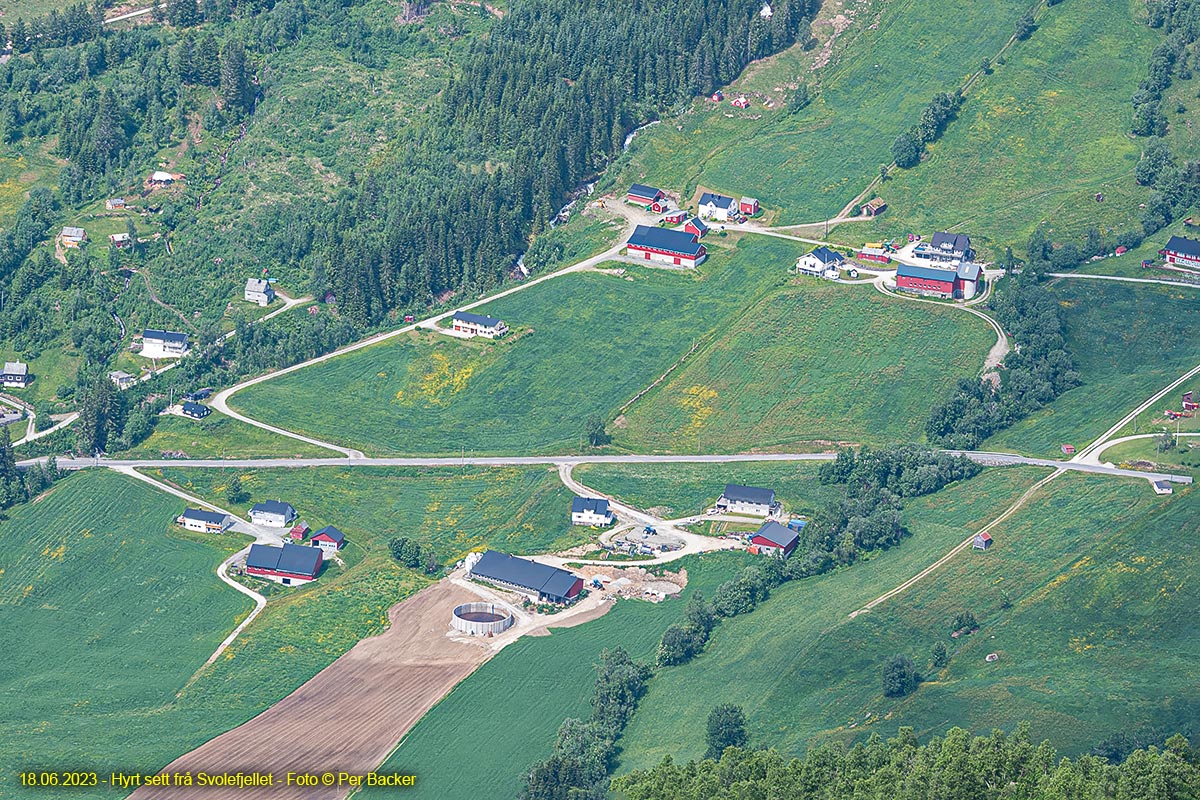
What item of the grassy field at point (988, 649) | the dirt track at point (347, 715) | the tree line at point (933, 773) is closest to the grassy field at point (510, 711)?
the dirt track at point (347, 715)

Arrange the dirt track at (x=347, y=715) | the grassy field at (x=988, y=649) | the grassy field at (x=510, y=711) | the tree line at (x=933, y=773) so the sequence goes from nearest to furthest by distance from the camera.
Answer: the tree line at (x=933, y=773), the grassy field at (x=988, y=649), the dirt track at (x=347, y=715), the grassy field at (x=510, y=711)

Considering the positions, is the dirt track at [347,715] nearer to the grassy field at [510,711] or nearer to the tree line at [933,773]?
the grassy field at [510,711]

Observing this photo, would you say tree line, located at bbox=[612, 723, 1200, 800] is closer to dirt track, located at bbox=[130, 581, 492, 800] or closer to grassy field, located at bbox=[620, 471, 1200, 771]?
grassy field, located at bbox=[620, 471, 1200, 771]

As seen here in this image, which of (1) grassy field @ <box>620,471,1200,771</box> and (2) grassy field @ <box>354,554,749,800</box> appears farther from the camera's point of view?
(2) grassy field @ <box>354,554,749,800</box>

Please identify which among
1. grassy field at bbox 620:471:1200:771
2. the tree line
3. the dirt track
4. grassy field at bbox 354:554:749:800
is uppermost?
the tree line

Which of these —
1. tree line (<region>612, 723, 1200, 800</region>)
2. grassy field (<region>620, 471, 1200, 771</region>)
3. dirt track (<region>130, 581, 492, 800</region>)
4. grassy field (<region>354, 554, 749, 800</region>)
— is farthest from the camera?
grassy field (<region>354, 554, 749, 800</region>)

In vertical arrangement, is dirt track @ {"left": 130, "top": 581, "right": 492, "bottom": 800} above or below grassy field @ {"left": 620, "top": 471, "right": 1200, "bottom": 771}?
below

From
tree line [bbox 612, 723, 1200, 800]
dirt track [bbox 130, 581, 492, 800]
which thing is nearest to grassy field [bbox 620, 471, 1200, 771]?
tree line [bbox 612, 723, 1200, 800]
